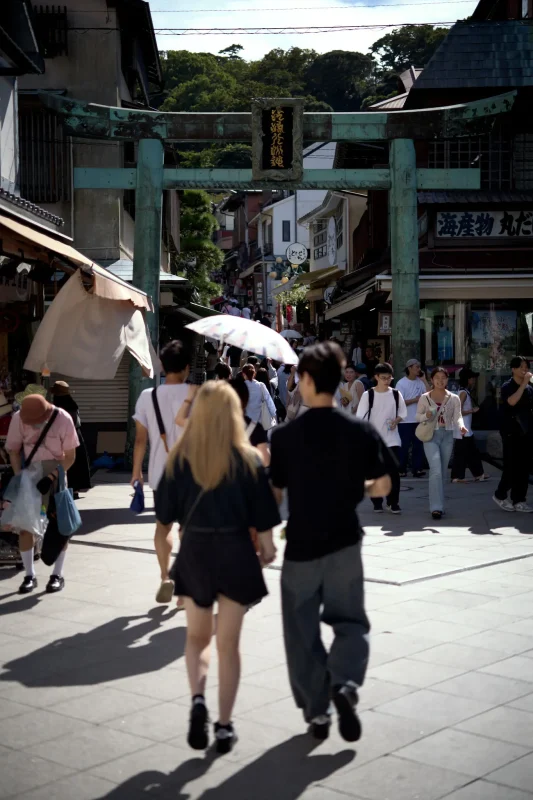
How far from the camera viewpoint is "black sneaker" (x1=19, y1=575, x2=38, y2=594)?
8.51 m

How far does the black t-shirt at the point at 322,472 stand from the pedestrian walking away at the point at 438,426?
7.80 meters

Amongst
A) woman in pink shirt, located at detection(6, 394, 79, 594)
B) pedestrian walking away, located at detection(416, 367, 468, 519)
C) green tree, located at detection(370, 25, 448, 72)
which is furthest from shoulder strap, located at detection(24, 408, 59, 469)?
green tree, located at detection(370, 25, 448, 72)

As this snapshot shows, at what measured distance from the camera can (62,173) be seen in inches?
806

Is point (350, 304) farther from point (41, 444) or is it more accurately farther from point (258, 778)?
point (258, 778)

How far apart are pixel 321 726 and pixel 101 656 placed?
208cm

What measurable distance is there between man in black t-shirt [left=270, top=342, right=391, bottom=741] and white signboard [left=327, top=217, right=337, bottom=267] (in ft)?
120

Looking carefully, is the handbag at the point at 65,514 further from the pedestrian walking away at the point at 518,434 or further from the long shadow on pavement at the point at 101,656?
the pedestrian walking away at the point at 518,434

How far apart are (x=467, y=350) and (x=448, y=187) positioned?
185 inches

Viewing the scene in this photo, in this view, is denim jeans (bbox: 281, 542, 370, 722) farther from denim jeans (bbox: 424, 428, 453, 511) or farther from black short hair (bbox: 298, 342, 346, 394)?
denim jeans (bbox: 424, 428, 453, 511)

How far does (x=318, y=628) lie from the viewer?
196 inches

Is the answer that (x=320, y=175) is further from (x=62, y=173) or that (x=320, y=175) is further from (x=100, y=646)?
(x=100, y=646)

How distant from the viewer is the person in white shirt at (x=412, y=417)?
1598cm

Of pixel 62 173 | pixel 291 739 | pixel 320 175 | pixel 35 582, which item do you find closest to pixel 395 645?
pixel 291 739

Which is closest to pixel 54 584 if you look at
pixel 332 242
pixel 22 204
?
pixel 22 204
